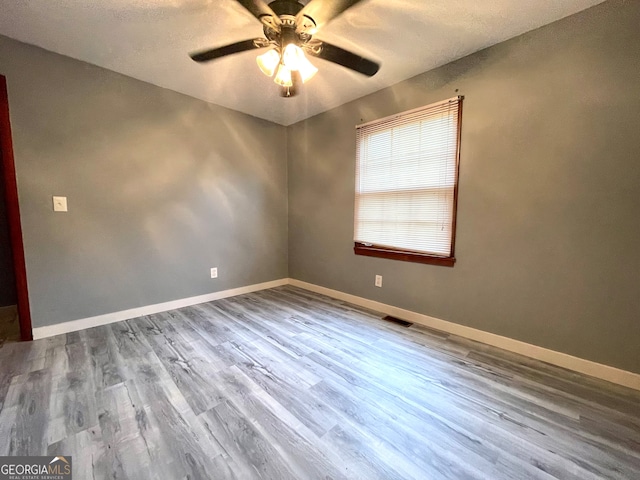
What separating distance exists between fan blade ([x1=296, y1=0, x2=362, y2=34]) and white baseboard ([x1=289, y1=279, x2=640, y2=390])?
242 centimetres

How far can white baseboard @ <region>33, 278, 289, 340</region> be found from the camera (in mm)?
2178

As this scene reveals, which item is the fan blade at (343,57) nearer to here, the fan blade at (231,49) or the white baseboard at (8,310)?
the fan blade at (231,49)

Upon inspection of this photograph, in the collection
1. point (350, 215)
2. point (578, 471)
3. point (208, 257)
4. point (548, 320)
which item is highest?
point (350, 215)

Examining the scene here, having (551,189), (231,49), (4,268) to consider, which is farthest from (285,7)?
(4,268)

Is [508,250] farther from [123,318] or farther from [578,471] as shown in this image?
[123,318]

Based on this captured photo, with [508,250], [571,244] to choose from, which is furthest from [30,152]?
[571,244]

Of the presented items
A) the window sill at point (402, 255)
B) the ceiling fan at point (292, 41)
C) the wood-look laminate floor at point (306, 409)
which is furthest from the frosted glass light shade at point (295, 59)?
the wood-look laminate floor at point (306, 409)

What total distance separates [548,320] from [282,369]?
193cm

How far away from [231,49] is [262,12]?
0.35 meters

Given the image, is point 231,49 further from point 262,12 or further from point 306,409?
point 306,409

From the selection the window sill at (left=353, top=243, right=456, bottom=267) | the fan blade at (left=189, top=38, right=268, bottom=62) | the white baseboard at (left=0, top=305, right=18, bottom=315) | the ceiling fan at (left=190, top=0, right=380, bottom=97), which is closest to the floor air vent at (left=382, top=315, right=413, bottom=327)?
the window sill at (left=353, top=243, right=456, bottom=267)

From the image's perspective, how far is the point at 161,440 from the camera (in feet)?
3.84

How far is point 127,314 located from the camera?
2.54 meters

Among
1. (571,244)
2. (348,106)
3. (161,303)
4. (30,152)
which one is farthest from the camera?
(348,106)
